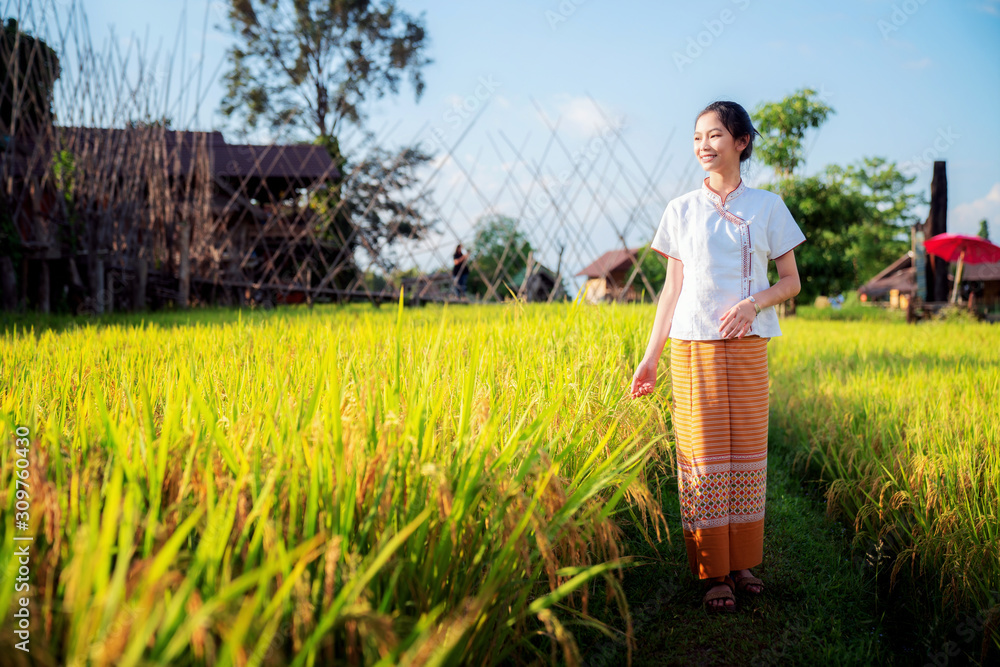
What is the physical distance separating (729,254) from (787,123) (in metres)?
14.5

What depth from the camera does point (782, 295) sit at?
1.56m

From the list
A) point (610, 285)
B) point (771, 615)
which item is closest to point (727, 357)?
point (771, 615)

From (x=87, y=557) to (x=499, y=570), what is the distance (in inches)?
24.2

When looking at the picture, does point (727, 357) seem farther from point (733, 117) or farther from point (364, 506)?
point (364, 506)

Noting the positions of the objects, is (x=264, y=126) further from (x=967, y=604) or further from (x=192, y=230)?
(x=967, y=604)

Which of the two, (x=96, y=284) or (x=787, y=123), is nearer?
(x=96, y=284)

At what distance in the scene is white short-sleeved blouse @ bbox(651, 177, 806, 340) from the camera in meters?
1.57

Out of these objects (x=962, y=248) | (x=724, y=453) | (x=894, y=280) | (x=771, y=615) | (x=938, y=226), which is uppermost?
(x=938, y=226)

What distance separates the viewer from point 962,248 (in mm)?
10336

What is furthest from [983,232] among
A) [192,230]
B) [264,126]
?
[192,230]

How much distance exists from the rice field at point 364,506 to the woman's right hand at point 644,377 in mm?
146

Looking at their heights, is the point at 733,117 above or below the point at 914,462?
above

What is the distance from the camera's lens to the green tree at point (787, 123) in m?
13.6

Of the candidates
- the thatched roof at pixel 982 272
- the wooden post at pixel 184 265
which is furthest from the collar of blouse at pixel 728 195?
the thatched roof at pixel 982 272
